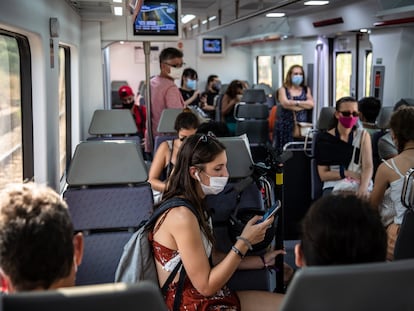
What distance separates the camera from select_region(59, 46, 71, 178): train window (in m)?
5.89

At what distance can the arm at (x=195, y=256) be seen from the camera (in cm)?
242

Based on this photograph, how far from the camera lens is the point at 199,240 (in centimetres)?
244

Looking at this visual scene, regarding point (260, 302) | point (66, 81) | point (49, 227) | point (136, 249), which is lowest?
point (260, 302)

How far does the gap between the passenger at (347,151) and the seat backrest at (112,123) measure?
2.03m

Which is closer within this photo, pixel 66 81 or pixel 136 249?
pixel 136 249

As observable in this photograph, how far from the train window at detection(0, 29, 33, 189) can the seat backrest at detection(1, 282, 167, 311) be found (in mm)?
2294

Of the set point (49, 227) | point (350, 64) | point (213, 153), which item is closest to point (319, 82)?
point (350, 64)

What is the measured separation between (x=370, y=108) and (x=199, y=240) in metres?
4.09

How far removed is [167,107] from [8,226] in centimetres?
473

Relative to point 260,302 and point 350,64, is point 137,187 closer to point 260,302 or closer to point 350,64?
point 260,302

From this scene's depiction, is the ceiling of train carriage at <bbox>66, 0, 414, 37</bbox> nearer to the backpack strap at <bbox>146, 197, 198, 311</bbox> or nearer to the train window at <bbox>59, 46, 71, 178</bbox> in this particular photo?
the train window at <bbox>59, 46, 71, 178</bbox>

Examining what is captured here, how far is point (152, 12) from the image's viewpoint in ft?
20.8

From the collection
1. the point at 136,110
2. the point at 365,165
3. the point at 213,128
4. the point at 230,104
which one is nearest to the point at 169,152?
the point at 213,128

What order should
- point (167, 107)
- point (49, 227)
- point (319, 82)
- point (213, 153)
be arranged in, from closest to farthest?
1. point (49, 227)
2. point (213, 153)
3. point (167, 107)
4. point (319, 82)
